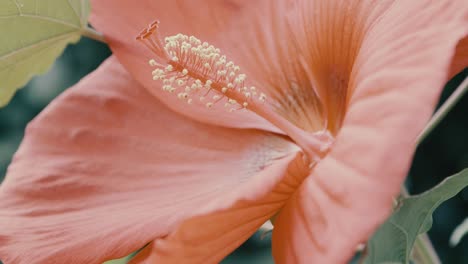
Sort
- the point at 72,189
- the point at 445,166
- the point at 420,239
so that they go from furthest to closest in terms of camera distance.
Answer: the point at 445,166 → the point at 72,189 → the point at 420,239

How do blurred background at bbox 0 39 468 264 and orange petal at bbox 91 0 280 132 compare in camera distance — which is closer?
orange petal at bbox 91 0 280 132

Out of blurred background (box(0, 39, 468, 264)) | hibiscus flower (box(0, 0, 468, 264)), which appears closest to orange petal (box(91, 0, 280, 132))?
hibiscus flower (box(0, 0, 468, 264))

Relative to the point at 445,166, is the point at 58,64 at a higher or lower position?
higher

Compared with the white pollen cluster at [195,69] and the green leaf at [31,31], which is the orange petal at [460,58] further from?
the green leaf at [31,31]

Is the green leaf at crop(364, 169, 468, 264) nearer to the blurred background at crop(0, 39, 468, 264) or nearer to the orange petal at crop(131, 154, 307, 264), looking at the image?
the orange petal at crop(131, 154, 307, 264)

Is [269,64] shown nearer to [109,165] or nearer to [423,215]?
[109,165]

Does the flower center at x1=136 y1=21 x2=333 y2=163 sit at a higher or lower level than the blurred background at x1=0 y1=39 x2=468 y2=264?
higher

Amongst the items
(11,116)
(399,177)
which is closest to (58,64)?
(11,116)

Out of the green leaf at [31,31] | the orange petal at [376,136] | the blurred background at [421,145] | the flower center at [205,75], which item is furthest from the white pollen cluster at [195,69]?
the blurred background at [421,145]

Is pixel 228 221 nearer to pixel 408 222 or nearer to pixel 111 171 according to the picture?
pixel 408 222
